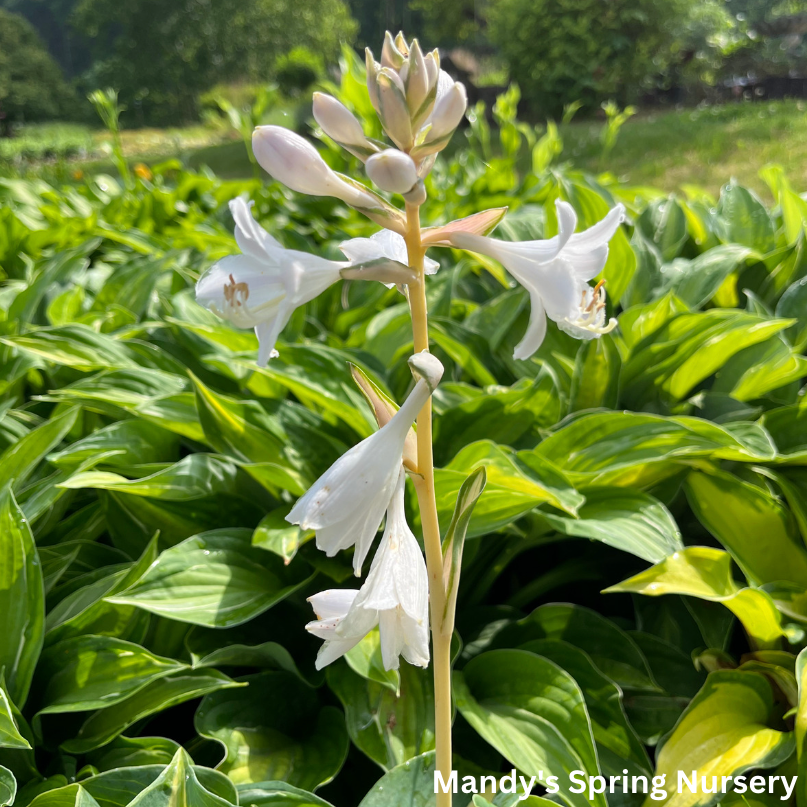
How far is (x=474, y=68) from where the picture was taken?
79.6 ft

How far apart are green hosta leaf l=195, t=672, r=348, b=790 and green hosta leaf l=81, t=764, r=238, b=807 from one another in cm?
12

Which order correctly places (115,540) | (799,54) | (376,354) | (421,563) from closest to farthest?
(421,563) < (115,540) < (376,354) < (799,54)

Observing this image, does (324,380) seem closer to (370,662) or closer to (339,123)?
(370,662)

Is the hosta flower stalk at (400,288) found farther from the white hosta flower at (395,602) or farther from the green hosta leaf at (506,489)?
the green hosta leaf at (506,489)

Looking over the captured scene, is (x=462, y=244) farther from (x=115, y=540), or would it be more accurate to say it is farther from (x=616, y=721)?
(x=115, y=540)

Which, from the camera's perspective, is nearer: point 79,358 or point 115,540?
point 115,540

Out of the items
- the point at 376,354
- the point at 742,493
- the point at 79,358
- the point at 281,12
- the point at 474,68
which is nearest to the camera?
the point at 742,493

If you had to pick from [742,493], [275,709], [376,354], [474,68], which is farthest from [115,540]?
[474,68]

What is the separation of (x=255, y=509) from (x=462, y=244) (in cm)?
96

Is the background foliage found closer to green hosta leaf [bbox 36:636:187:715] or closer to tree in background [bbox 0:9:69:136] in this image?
green hosta leaf [bbox 36:636:187:715]

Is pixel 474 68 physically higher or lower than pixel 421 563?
lower

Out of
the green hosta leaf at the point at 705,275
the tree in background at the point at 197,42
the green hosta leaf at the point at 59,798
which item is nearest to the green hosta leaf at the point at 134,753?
the green hosta leaf at the point at 59,798

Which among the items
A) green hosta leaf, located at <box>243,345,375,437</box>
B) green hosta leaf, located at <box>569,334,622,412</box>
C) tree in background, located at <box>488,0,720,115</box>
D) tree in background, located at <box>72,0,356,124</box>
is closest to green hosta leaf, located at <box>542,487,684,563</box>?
green hosta leaf, located at <box>569,334,622,412</box>

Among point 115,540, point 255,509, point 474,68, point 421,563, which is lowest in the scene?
point 474,68
